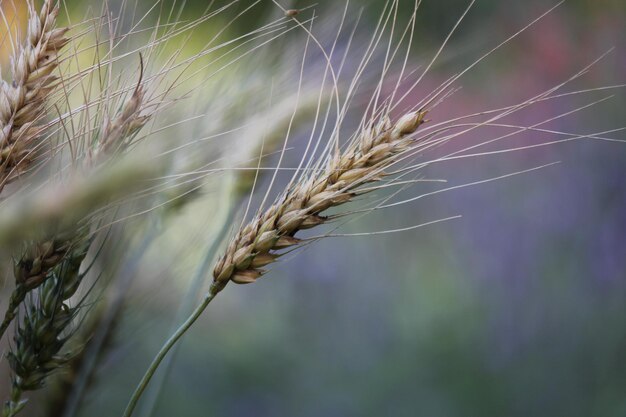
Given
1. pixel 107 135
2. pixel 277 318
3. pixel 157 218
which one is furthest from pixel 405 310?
pixel 107 135

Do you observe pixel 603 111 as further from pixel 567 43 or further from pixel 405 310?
pixel 405 310

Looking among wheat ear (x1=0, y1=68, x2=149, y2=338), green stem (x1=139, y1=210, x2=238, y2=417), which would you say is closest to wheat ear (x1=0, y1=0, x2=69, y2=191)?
wheat ear (x1=0, y1=68, x2=149, y2=338)

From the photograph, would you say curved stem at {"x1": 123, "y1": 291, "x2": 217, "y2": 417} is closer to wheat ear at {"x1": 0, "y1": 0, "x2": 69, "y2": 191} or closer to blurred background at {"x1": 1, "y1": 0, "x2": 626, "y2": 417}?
wheat ear at {"x1": 0, "y1": 0, "x2": 69, "y2": 191}

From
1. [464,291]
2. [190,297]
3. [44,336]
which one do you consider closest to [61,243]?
[44,336]

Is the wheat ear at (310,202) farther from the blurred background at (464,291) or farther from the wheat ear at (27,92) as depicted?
the blurred background at (464,291)

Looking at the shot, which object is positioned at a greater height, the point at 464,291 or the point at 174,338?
the point at 174,338

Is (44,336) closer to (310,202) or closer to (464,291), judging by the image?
(310,202)

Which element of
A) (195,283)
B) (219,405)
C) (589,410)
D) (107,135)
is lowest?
(589,410)
